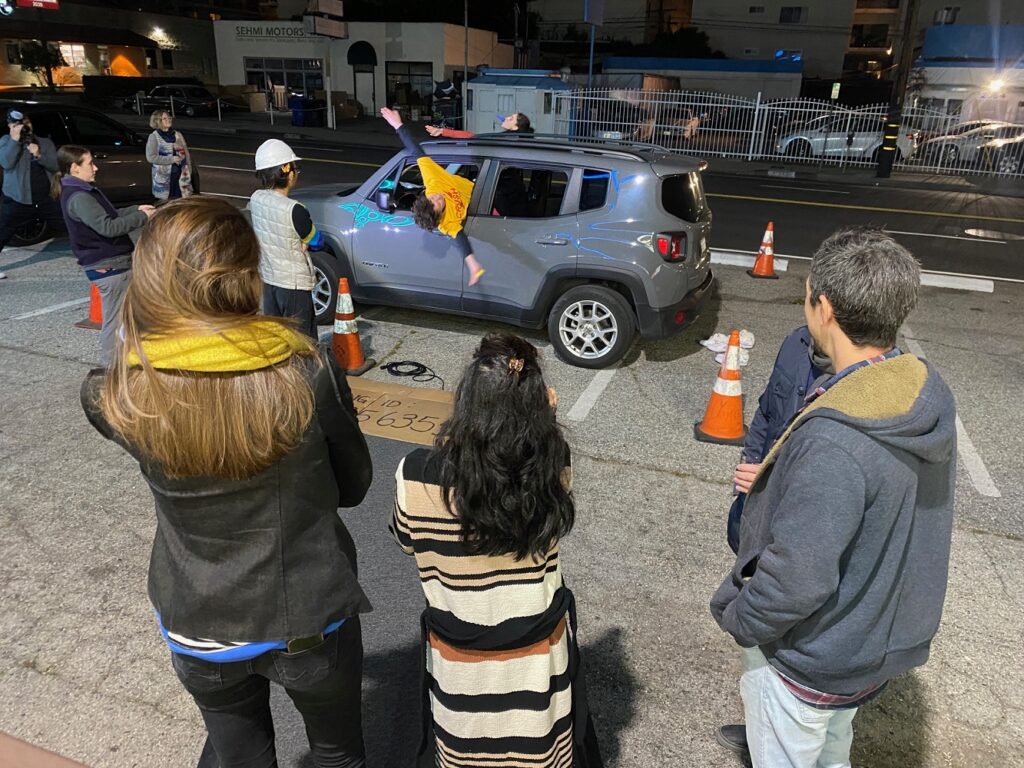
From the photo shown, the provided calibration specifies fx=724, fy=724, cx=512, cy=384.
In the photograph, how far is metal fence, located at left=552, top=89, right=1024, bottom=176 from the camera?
2105 centimetres

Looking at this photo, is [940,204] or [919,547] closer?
[919,547]

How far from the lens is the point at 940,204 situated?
16.2 meters

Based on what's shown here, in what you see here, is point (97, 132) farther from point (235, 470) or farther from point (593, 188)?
point (235, 470)

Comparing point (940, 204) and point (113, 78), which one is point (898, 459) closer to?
point (940, 204)

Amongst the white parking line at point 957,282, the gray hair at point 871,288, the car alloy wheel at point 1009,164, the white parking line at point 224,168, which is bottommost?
the white parking line at point 957,282

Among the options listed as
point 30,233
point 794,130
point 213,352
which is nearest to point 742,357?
point 213,352

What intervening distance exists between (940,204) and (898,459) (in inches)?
690

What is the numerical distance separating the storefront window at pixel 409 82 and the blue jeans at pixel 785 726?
122ft

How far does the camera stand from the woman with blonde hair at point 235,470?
156 centimetres

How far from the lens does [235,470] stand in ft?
5.32

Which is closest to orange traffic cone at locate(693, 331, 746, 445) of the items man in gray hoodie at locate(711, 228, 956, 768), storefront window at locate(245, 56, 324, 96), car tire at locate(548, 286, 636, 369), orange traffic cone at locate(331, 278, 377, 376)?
car tire at locate(548, 286, 636, 369)

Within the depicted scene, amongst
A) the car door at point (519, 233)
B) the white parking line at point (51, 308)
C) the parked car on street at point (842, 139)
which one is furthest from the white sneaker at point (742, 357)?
the parked car on street at point (842, 139)

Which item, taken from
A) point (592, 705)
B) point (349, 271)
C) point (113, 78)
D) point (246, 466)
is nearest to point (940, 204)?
point (349, 271)

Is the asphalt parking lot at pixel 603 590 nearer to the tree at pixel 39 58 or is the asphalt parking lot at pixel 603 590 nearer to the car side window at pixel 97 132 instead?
the car side window at pixel 97 132
